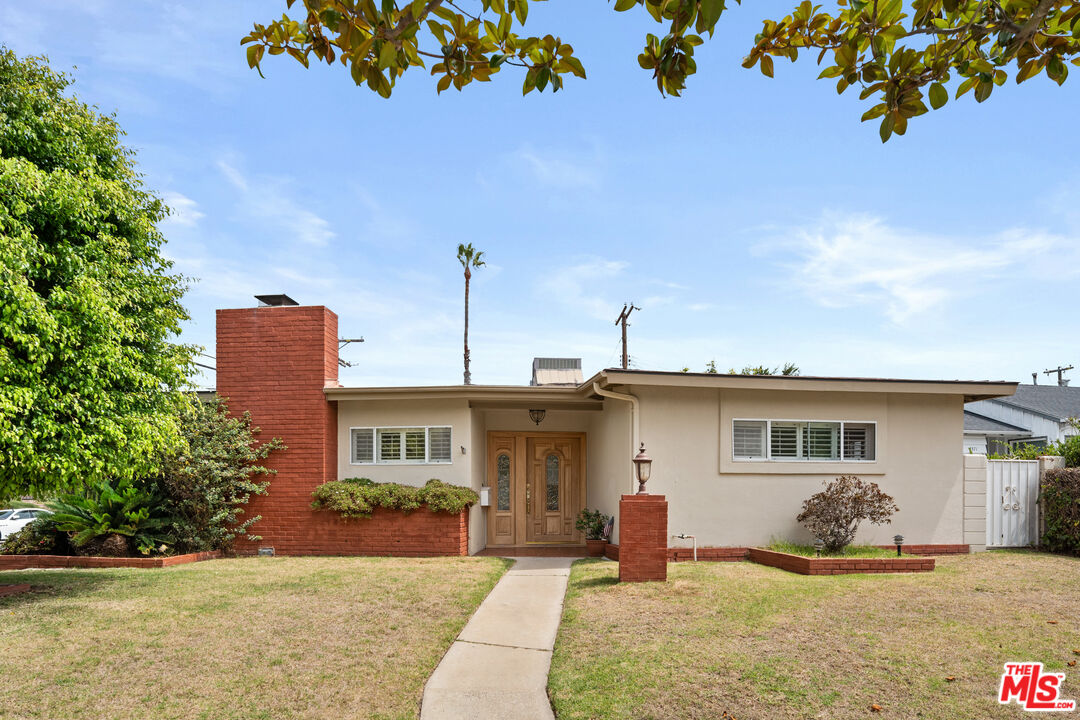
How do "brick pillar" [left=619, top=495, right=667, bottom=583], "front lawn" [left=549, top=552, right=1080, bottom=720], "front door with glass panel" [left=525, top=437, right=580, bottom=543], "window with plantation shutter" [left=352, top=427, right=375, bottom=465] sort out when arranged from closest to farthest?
1. "front lawn" [left=549, top=552, right=1080, bottom=720]
2. "brick pillar" [left=619, top=495, right=667, bottom=583]
3. "window with plantation shutter" [left=352, top=427, right=375, bottom=465]
4. "front door with glass panel" [left=525, top=437, right=580, bottom=543]

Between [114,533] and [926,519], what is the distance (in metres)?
13.7

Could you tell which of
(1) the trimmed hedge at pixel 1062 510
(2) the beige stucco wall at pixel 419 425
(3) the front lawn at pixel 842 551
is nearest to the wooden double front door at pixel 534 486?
(2) the beige stucco wall at pixel 419 425

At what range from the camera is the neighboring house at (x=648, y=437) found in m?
12.2

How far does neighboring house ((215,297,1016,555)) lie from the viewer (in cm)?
1224

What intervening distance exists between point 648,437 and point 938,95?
9432 millimetres

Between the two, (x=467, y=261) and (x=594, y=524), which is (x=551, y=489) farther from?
(x=467, y=261)

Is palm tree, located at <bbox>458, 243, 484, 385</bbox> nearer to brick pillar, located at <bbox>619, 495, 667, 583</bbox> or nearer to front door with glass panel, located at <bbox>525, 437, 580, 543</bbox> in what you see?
front door with glass panel, located at <bbox>525, 437, 580, 543</bbox>

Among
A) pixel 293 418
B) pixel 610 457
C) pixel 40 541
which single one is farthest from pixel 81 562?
pixel 610 457

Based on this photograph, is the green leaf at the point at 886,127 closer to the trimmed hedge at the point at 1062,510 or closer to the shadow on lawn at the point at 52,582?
the shadow on lawn at the point at 52,582

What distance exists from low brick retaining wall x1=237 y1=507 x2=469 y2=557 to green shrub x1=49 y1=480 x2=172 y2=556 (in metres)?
1.50

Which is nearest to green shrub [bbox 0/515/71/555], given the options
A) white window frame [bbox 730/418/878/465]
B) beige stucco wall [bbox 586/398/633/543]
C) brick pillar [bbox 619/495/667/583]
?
beige stucco wall [bbox 586/398/633/543]

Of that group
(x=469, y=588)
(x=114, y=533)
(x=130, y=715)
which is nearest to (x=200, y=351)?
(x=114, y=533)

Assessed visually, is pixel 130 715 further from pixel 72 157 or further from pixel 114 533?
pixel 114 533

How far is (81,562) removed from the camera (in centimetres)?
1190
